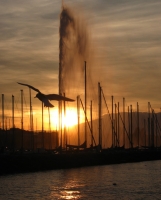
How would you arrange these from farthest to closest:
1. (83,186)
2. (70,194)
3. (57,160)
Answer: (57,160) < (83,186) < (70,194)

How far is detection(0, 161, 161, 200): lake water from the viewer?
→ 4994 centimetres

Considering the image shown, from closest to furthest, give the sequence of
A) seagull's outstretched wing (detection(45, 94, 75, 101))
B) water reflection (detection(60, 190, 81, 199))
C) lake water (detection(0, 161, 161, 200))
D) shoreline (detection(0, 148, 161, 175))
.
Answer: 1. water reflection (detection(60, 190, 81, 199))
2. lake water (detection(0, 161, 161, 200))
3. shoreline (detection(0, 148, 161, 175))
4. seagull's outstretched wing (detection(45, 94, 75, 101))

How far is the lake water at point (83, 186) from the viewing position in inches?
1966

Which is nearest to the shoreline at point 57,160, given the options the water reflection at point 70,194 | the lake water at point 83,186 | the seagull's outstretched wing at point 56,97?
the lake water at point 83,186

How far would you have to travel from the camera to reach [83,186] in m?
56.7

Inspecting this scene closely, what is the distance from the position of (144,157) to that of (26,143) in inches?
3274

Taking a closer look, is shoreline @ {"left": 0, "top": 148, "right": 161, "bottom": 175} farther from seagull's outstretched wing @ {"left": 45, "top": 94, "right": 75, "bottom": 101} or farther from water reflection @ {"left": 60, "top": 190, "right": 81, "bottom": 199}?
water reflection @ {"left": 60, "top": 190, "right": 81, "bottom": 199}

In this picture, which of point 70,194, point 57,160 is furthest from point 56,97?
point 70,194

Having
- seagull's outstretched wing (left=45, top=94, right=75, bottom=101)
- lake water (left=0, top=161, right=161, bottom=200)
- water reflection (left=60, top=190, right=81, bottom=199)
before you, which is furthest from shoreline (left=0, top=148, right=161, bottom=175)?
water reflection (left=60, top=190, right=81, bottom=199)

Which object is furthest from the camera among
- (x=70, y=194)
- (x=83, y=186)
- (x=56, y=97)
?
(x=56, y=97)

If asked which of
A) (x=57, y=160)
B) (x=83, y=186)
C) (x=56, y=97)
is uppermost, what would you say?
(x=56, y=97)

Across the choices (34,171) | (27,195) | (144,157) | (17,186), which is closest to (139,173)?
(34,171)

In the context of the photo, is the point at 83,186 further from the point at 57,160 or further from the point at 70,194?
the point at 57,160

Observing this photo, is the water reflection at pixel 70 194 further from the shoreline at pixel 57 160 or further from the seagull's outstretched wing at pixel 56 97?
the seagull's outstretched wing at pixel 56 97
